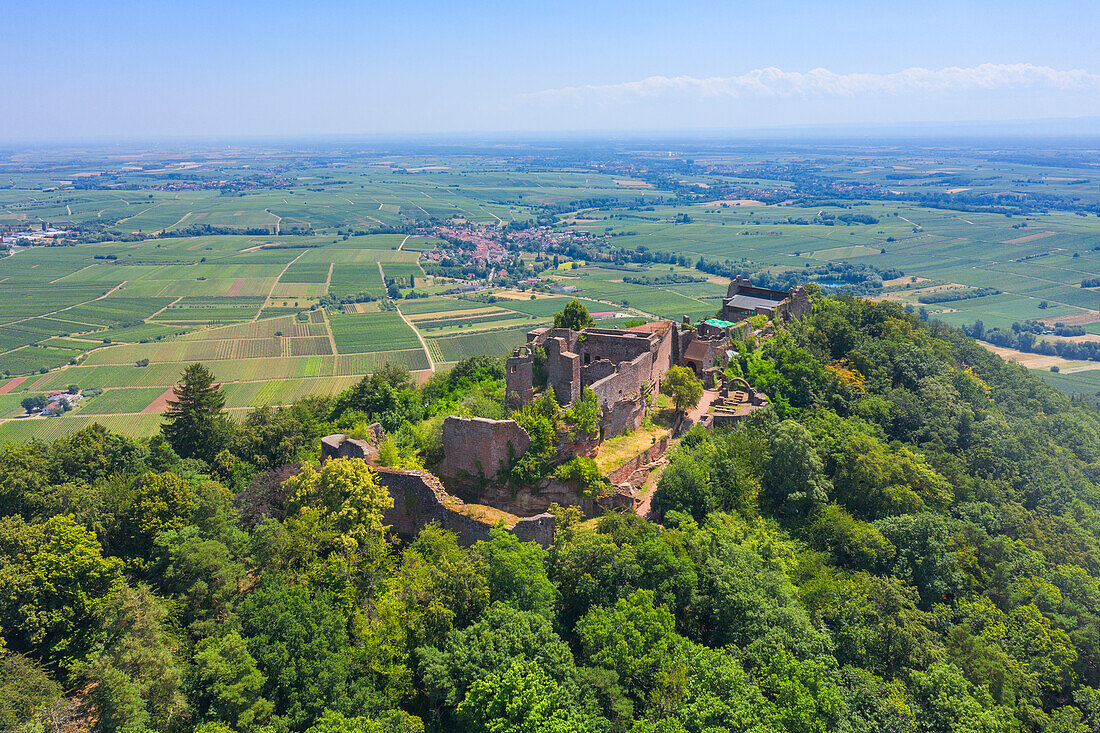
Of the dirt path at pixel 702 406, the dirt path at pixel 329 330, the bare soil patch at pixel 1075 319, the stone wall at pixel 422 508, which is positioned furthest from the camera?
the bare soil patch at pixel 1075 319

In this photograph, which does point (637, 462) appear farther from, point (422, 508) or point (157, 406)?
point (157, 406)

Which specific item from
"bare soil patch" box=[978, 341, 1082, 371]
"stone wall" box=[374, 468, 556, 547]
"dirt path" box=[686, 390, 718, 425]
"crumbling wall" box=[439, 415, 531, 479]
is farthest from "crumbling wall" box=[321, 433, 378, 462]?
"bare soil patch" box=[978, 341, 1082, 371]

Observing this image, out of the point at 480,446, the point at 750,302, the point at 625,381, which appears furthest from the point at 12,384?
the point at 750,302

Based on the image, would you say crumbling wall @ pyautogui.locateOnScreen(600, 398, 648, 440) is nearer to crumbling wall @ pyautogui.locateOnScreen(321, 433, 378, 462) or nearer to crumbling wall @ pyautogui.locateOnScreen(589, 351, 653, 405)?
crumbling wall @ pyautogui.locateOnScreen(589, 351, 653, 405)

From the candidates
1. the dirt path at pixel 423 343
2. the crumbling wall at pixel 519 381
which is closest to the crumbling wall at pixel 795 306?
the crumbling wall at pixel 519 381

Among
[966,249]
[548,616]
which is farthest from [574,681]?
[966,249]

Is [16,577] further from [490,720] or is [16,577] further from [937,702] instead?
[937,702]

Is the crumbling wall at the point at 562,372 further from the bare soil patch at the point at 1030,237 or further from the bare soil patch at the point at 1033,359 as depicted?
the bare soil patch at the point at 1030,237
